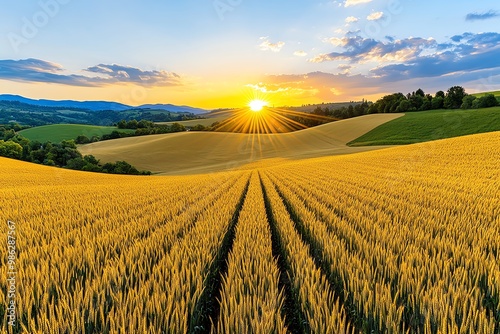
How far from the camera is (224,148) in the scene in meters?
72.1

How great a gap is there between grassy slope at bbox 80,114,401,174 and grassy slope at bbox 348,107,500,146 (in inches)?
204

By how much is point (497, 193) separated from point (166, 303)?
10.4m

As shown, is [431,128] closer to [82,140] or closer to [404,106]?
[404,106]

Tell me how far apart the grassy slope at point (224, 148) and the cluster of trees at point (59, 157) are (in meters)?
3.78

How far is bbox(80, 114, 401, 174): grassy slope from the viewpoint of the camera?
58906 millimetres

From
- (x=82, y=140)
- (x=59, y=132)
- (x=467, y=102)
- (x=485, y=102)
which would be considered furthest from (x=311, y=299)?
(x=59, y=132)

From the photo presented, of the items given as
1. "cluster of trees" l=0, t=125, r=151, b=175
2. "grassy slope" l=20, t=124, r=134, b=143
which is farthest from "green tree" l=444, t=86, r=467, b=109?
"grassy slope" l=20, t=124, r=134, b=143

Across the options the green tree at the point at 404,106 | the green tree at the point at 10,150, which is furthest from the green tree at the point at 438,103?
the green tree at the point at 10,150

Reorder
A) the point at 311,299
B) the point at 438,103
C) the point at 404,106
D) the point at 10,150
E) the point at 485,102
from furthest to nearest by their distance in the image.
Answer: the point at 404,106, the point at 438,103, the point at 485,102, the point at 10,150, the point at 311,299

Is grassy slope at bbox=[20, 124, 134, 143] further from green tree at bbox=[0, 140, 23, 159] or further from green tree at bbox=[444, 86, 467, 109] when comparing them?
green tree at bbox=[444, 86, 467, 109]

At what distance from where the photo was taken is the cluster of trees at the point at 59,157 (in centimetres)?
5247

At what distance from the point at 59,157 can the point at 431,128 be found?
78736 mm

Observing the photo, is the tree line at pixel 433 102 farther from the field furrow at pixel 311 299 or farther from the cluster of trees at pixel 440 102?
the field furrow at pixel 311 299

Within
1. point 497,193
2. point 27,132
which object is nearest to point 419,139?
point 497,193
